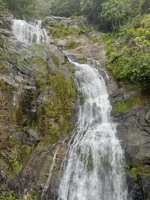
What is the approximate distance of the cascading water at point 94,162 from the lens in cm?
1050

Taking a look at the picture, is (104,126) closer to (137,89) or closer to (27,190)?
(137,89)

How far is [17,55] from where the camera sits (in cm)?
1503

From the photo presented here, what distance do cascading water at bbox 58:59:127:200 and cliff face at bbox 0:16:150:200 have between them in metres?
0.37

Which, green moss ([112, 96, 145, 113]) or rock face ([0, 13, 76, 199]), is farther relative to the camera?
green moss ([112, 96, 145, 113])

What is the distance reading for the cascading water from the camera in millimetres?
10500

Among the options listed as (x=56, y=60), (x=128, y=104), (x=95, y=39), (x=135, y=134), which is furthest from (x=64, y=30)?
(x=135, y=134)

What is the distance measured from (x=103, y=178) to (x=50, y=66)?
24.4 ft

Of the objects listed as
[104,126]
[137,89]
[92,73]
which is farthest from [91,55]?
[104,126]

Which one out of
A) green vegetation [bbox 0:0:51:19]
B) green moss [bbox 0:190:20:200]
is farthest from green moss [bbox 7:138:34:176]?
green vegetation [bbox 0:0:51:19]

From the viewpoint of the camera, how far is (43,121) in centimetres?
1269

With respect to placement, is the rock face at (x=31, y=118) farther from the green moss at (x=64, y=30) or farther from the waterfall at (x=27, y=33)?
the green moss at (x=64, y=30)

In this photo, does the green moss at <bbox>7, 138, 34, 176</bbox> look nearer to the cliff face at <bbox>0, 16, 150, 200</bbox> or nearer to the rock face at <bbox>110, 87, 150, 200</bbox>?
the cliff face at <bbox>0, 16, 150, 200</bbox>

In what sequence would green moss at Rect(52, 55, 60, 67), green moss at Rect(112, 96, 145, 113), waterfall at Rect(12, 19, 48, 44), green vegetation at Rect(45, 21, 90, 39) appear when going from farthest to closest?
green vegetation at Rect(45, 21, 90, 39) → waterfall at Rect(12, 19, 48, 44) → green moss at Rect(52, 55, 60, 67) → green moss at Rect(112, 96, 145, 113)

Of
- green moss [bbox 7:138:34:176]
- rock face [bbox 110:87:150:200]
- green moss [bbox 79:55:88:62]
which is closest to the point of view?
rock face [bbox 110:87:150:200]
